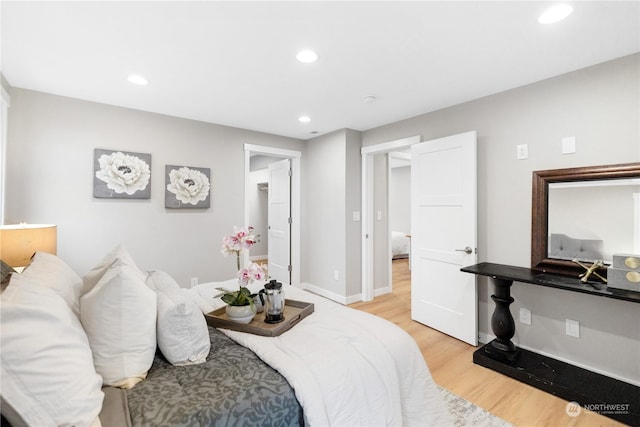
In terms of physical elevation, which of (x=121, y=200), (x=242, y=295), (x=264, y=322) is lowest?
(x=264, y=322)

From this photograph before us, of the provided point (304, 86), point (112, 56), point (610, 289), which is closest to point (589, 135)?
point (610, 289)

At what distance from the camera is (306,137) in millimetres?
4629

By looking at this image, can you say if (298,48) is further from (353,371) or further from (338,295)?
(338,295)

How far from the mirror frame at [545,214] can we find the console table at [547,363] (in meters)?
0.12

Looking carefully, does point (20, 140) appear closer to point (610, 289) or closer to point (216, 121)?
point (216, 121)

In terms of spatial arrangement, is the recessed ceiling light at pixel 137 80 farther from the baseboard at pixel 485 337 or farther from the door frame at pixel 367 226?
the baseboard at pixel 485 337

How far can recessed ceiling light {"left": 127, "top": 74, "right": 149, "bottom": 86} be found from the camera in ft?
8.29

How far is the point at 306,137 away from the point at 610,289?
12.6ft

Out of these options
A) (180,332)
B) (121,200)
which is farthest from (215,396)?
(121,200)

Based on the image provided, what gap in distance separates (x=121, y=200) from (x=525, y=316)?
14.0 ft

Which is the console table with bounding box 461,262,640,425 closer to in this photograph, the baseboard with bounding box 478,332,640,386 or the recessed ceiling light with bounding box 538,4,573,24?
the baseboard with bounding box 478,332,640,386

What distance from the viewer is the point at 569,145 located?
7.98ft

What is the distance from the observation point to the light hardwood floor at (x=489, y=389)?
189 cm

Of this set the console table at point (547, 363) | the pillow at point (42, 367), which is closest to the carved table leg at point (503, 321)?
the console table at point (547, 363)
